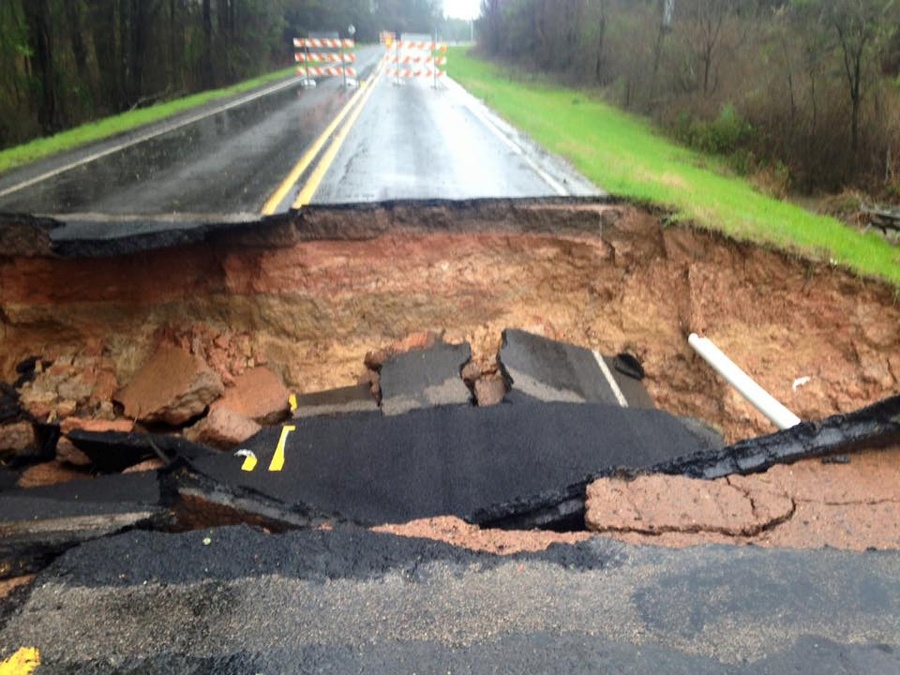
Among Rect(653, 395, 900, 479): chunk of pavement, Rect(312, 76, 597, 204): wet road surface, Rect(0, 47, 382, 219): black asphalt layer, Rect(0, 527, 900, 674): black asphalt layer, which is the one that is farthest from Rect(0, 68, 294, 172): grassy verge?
Rect(653, 395, 900, 479): chunk of pavement

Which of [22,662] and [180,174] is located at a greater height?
[180,174]

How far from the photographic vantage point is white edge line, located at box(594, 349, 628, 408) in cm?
734

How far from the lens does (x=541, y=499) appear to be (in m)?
4.46

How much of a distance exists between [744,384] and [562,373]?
72.5 inches

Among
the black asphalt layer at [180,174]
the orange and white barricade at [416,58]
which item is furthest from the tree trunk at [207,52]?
the black asphalt layer at [180,174]

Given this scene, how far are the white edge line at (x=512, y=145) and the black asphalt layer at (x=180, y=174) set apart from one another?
3.75 metres

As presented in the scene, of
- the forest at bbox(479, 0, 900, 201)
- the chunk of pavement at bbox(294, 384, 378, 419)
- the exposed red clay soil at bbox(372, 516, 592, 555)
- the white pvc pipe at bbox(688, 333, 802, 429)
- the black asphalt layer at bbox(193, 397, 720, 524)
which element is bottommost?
the chunk of pavement at bbox(294, 384, 378, 419)

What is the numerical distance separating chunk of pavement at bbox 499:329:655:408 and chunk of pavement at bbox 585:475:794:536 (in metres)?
2.63

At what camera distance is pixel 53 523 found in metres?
3.91

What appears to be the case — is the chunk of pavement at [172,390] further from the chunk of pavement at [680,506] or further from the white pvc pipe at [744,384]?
the white pvc pipe at [744,384]

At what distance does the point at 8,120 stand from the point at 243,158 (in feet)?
21.4

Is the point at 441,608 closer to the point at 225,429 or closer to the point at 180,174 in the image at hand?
the point at 225,429

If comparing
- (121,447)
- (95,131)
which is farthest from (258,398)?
(95,131)

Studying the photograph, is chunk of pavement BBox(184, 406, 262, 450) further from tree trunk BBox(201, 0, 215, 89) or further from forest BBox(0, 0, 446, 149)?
tree trunk BBox(201, 0, 215, 89)
